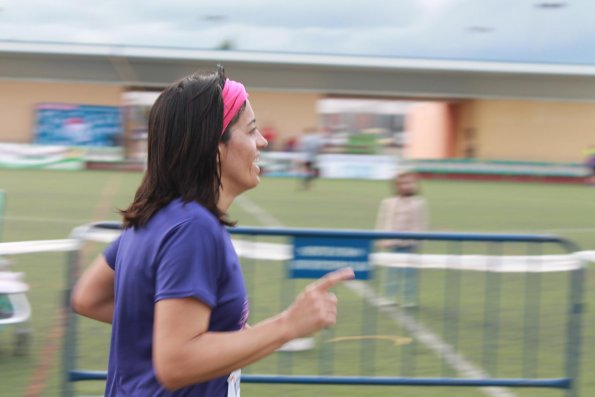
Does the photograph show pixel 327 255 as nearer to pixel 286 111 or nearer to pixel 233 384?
pixel 233 384

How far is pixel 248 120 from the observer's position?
211 cm

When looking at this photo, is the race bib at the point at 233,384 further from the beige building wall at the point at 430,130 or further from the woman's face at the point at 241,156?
the beige building wall at the point at 430,130

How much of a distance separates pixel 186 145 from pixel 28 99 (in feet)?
134

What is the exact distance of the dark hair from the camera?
1974mm

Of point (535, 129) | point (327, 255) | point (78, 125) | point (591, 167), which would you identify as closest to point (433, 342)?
point (327, 255)

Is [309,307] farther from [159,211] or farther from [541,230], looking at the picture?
[541,230]

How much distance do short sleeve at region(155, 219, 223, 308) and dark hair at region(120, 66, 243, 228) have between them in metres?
Result: 0.09

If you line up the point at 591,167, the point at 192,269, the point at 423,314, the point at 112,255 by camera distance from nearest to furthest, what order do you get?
the point at 192,269 → the point at 112,255 → the point at 423,314 → the point at 591,167

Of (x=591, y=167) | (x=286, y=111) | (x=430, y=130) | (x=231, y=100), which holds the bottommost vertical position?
(x=591, y=167)

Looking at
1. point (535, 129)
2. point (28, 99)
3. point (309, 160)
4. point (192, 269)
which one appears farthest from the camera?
point (535, 129)

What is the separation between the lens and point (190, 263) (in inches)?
74.0

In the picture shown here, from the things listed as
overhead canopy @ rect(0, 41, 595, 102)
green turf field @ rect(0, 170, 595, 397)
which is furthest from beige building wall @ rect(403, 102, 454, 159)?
green turf field @ rect(0, 170, 595, 397)

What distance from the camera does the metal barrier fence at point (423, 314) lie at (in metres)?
4.86

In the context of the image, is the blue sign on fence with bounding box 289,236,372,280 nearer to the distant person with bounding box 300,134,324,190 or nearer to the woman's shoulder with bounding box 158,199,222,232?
the woman's shoulder with bounding box 158,199,222,232
